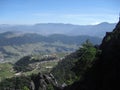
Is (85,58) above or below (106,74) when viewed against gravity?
below

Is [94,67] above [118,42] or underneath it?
underneath

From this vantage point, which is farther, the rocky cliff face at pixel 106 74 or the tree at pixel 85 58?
the tree at pixel 85 58

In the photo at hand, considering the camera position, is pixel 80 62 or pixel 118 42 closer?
pixel 118 42

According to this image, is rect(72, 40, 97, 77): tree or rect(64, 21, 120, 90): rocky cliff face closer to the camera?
rect(64, 21, 120, 90): rocky cliff face

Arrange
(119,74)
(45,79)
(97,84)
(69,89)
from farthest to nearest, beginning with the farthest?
(45,79), (69,89), (97,84), (119,74)

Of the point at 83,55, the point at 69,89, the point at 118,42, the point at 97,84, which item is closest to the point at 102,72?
the point at 97,84

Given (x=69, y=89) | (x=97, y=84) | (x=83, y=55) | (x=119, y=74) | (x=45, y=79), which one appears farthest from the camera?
(x=45, y=79)

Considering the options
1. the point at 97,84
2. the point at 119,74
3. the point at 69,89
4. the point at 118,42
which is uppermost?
the point at 118,42

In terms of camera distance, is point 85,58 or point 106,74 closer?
point 106,74

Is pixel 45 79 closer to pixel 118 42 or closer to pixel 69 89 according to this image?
pixel 69 89
